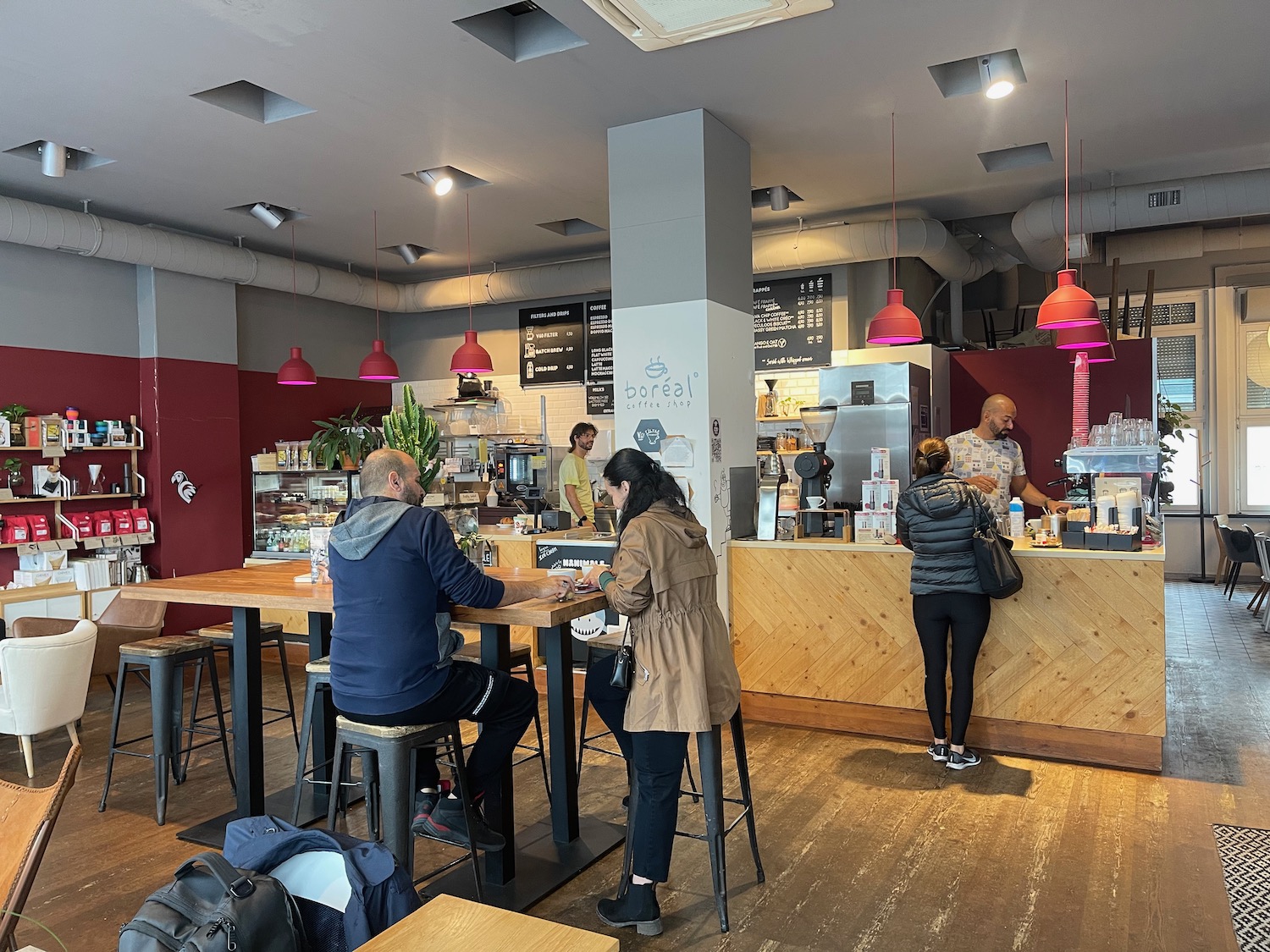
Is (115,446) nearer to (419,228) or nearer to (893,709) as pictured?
(419,228)

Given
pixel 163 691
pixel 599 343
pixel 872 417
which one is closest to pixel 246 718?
pixel 163 691

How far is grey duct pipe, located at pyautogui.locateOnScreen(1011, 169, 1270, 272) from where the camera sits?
6273 millimetres

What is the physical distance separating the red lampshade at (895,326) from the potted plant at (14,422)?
6091 mm

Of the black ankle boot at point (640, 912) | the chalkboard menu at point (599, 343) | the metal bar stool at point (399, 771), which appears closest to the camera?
the metal bar stool at point (399, 771)

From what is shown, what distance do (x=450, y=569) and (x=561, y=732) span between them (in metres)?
0.94

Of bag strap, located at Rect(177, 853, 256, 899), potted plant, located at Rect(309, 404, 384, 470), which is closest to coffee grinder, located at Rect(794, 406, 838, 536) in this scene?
potted plant, located at Rect(309, 404, 384, 470)

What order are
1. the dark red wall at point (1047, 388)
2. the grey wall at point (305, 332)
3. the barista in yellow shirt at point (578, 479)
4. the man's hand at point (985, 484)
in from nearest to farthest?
the man's hand at point (985, 484)
the barista in yellow shirt at point (578, 479)
the dark red wall at point (1047, 388)
the grey wall at point (305, 332)

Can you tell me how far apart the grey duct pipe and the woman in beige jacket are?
174 inches

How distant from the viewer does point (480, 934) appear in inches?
58.5

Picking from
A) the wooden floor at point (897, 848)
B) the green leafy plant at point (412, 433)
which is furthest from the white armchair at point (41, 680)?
the green leafy plant at point (412, 433)

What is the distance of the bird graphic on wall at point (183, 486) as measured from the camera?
25.6ft

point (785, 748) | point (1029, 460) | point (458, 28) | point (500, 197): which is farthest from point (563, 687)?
point (1029, 460)

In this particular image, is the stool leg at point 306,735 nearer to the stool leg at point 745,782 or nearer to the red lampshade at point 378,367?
the stool leg at point 745,782

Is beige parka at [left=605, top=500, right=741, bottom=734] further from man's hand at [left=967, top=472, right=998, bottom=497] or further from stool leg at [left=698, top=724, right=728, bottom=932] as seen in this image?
man's hand at [left=967, top=472, right=998, bottom=497]
